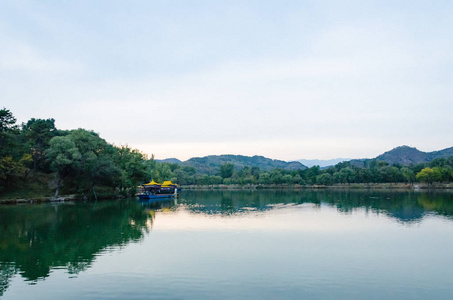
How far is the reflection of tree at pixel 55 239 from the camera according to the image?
51.1 feet

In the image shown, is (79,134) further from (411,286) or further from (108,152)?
(411,286)

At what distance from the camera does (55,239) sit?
2169cm

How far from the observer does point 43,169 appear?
56.8 m

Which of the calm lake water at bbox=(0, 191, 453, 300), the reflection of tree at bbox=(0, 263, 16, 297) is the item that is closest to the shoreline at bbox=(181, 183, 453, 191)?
the calm lake water at bbox=(0, 191, 453, 300)

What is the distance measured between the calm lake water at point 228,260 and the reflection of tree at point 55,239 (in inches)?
2.4

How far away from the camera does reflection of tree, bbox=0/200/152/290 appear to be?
15.6 m

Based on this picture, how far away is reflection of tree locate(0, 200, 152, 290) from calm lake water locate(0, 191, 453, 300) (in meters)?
0.06

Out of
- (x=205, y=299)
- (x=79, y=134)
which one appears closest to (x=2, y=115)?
(x=79, y=134)

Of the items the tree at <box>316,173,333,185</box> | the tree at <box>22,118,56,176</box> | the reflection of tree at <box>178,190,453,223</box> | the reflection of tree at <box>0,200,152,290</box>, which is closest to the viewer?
the reflection of tree at <box>0,200,152,290</box>

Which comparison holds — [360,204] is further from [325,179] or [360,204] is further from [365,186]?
[365,186]

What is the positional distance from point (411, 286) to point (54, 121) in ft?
216

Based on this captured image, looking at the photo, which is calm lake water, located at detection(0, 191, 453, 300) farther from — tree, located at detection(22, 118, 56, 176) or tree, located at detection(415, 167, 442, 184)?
tree, located at detection(415, 167, 442, 184)

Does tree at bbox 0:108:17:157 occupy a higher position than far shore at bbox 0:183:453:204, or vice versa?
tree at bbox 0:108:17:157

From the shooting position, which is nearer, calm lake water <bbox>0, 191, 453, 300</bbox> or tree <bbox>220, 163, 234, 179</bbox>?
calm lake water <bbox>0, 191, 453, 300</bbox>
